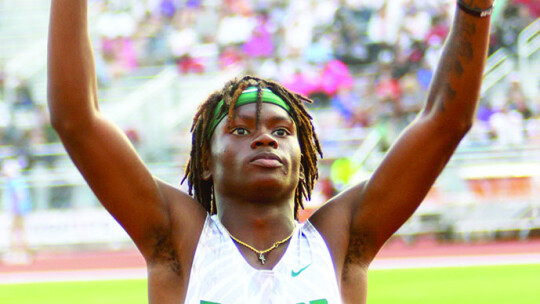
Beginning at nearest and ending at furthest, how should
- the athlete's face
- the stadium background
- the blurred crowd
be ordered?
1. the athlete's face
2. the stadium background
3. the blurred crowd

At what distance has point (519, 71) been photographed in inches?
563

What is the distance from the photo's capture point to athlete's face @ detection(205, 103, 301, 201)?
2.53 m

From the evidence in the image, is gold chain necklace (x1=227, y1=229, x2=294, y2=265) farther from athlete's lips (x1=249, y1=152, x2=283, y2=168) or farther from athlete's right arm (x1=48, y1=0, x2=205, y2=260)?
athlete's lips (x1=249, y1=152, x2=283, y2=168)

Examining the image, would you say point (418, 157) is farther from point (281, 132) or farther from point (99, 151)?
point (99, 151)

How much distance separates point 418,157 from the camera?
2.56 m

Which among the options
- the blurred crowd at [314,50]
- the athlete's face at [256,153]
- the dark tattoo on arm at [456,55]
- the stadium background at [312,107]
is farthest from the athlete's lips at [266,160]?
the blurred crowd at [314,50]

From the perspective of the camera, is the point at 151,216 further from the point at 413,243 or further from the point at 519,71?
the point at 519,71

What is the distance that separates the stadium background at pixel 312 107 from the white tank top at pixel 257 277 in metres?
8.41

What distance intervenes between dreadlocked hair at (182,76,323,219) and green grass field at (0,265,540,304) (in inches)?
179

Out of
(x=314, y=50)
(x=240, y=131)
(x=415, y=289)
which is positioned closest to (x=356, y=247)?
(x=240, y=131)

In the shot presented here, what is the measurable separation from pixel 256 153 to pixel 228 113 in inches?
8.0

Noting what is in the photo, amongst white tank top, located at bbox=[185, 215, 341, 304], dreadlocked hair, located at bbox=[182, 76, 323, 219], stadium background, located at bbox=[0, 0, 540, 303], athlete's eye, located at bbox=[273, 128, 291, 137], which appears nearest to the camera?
white tank top, located at bbox=[185, 215, 341, 304]

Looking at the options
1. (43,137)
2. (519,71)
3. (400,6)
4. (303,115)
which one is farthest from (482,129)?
(303,115)

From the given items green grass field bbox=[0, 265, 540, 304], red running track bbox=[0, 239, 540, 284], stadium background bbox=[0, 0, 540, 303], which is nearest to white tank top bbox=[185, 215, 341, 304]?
green grass field bbox=[0, 265, 540, 304]
